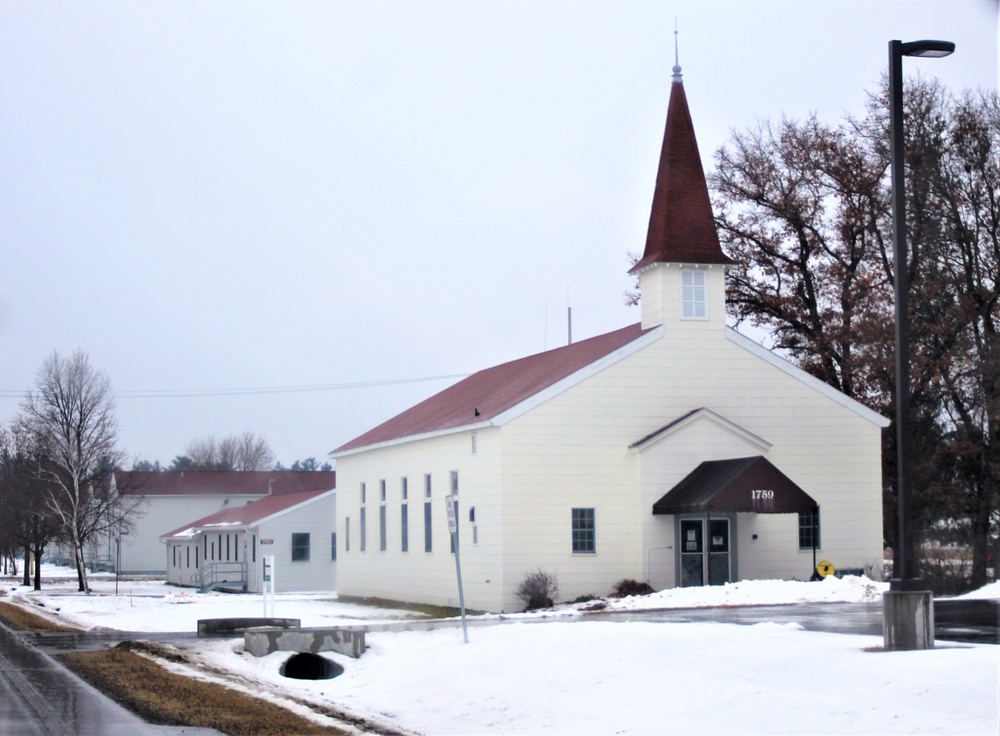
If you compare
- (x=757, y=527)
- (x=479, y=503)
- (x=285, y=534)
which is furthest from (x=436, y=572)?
(x=285, y=534)

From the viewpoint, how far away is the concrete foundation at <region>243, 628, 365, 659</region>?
21297 mm

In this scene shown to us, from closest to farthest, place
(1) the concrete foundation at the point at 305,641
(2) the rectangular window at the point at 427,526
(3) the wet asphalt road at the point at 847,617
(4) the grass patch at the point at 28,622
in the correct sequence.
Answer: (3) the wet asphalt road at the point at 847,617, (1) the concrete foundation at the point at 305,641, (4) the grass patch at the point at 28,622, (2) the rectangular window at the point at 427,526

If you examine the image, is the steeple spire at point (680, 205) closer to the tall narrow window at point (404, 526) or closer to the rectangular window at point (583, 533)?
the rectangular window at point (583, 533)

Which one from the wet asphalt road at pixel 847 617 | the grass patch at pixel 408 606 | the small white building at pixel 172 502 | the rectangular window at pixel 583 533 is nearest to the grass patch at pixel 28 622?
the grass patch at pixel 408 606

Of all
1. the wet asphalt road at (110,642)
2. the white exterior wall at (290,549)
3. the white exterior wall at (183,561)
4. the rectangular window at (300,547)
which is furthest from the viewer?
the white exterior wall at (183,561)

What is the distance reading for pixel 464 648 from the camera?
65.9 ft

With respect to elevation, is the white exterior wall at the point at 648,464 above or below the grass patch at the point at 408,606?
above

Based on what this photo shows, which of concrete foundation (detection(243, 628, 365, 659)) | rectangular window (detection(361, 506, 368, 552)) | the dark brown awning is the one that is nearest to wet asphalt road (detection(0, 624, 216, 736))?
concrete foundation (detection(243, 628, 365, 659))

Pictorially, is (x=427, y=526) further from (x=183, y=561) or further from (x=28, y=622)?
(x=183, y=561)

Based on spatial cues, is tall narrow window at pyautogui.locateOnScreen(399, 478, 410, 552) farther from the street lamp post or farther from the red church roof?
the street lamp post

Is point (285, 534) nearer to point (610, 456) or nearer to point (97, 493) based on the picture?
point (97, 493)

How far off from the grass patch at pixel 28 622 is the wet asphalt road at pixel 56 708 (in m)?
10.4

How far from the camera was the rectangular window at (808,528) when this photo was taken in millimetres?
34219

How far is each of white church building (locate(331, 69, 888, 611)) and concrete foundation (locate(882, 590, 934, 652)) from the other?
15.2 metres
